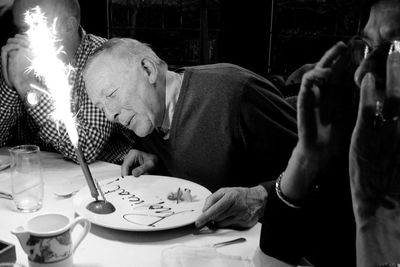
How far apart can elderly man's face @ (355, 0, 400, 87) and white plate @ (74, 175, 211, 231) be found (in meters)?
0.72

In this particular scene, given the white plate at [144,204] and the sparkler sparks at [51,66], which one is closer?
the white plate at [144,204]

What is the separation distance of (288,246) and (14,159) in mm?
1015

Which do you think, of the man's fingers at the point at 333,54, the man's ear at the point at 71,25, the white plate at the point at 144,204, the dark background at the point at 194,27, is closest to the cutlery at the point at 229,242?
the white plate at the point at 144,204

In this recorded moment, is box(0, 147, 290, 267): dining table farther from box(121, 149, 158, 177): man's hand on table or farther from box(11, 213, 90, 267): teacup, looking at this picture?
box(121, 149, 158, 177): man's hand on table

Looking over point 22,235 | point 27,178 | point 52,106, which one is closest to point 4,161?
point 52,106

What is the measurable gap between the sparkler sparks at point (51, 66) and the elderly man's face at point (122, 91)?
0.43 feet

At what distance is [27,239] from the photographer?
1.00m

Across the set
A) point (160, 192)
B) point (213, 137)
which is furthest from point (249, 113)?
point (160, 192)

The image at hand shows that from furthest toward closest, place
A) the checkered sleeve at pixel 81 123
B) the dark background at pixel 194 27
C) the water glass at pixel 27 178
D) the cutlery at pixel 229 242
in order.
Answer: the dark background at pixel 194 27 < the checkered sleeve at pixel 81 123 < the water glass at pixel 27 178 < the cutlery at pixel 229 242

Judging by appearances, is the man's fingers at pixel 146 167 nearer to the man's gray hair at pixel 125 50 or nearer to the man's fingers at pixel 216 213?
the man's gray hair at pixel 125 50

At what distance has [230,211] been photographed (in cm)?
128

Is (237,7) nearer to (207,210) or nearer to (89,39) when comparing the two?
(89,39)

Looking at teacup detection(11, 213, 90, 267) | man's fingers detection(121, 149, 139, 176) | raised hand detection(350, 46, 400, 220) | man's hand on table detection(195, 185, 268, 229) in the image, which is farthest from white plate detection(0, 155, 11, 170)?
raised hand detection(350, 46, 400, 220)

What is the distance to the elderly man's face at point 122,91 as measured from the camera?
1.71m
